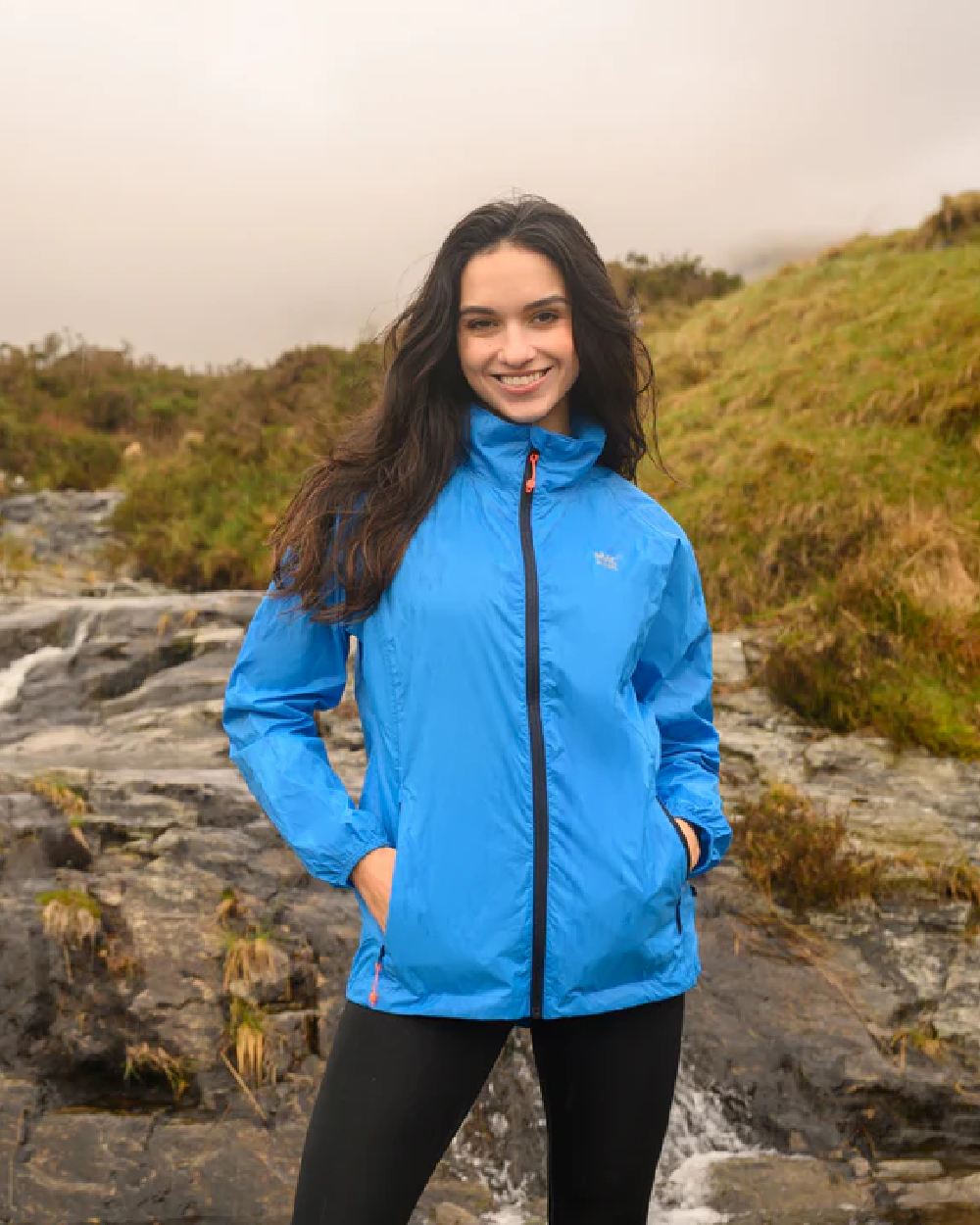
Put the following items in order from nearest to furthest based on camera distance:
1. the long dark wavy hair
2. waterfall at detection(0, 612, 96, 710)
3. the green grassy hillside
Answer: the long dark wavy hair < the green grassy hillside < waterfall at detection(0, 612, 96, 710)

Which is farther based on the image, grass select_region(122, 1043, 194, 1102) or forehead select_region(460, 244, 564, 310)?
grass select_region(122, 1043, 194, 1102)

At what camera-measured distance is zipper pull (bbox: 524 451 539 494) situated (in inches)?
79.4

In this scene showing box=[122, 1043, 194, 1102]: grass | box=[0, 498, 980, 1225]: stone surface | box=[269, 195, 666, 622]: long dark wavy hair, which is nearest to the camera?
box=[269, 195, 666, 622]: long dark wavy hair

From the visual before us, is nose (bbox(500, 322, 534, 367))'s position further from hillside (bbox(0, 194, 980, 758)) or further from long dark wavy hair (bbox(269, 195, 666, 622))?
hillside (bbox(0, 194, 980, 758))

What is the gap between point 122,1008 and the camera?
14.3 ft

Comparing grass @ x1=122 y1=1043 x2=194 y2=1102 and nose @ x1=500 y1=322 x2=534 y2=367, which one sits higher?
nose @ x1=500 y1=322 x2=534 y2=367

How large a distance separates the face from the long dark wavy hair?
0.03 metres

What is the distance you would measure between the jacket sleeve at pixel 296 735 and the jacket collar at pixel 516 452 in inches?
15.5

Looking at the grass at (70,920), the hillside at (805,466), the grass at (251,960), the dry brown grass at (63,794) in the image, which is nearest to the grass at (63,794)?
the dry brown grass at (63,794)

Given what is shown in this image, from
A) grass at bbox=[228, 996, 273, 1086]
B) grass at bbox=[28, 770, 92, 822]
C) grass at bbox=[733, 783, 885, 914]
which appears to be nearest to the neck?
grass at bbox=[228, 996, 273, 1086]

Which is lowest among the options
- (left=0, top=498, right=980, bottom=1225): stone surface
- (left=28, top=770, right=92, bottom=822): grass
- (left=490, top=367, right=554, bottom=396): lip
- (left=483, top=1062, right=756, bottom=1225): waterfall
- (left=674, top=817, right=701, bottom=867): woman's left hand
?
(left=483, top=1062, right=756, bottom=1225): waterfall

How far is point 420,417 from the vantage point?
209 cm

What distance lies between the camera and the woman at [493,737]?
1811mm

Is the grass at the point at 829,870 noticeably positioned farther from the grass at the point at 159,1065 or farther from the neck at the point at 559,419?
the neck at the point at 559,419
